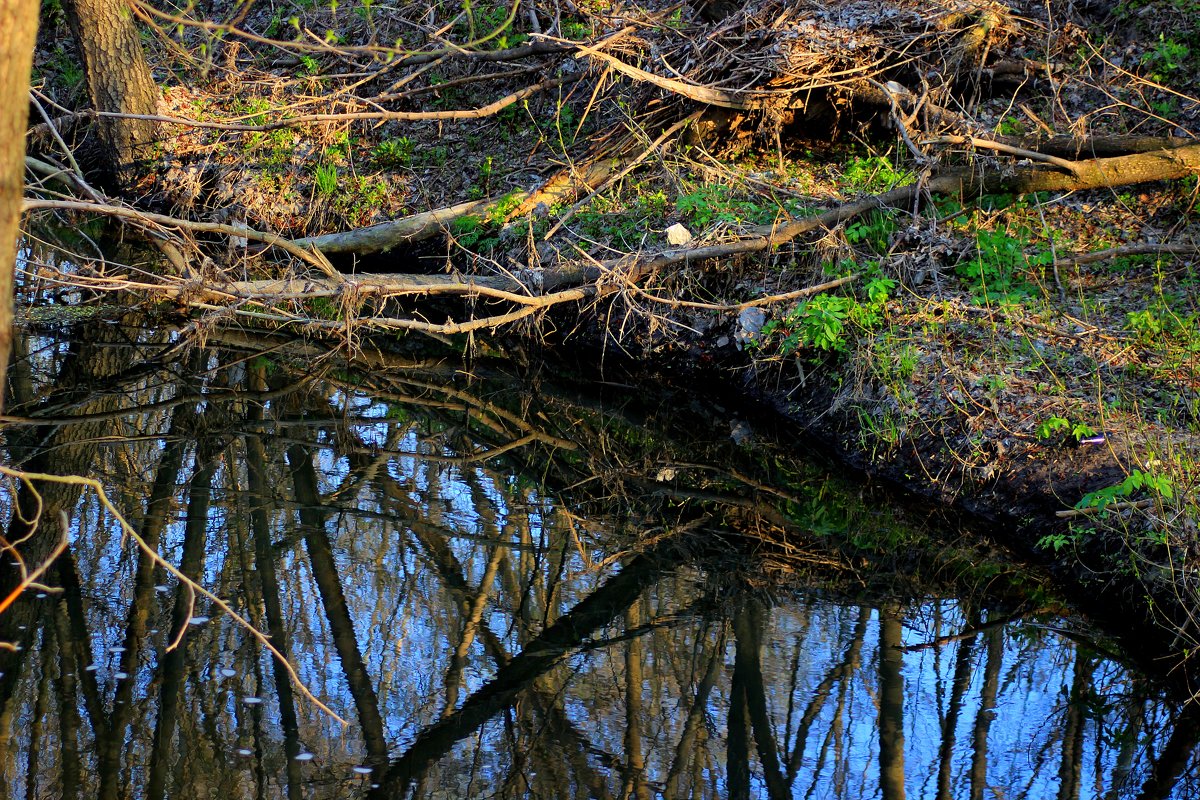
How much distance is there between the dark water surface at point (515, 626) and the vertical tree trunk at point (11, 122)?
6.92ft

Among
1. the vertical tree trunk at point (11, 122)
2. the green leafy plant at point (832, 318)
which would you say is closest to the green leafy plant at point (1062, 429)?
the green leafy plant at point (832, 318)

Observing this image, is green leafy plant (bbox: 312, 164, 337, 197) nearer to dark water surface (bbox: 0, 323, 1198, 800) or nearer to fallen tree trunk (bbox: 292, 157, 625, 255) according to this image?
fallen tree trunk (bbox: 292, 157, 625, 255)

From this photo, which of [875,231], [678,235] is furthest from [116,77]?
[875,231]

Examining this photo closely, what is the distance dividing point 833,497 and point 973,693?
7.34 ft

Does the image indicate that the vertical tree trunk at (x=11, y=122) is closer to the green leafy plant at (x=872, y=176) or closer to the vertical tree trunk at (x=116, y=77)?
the green leafy plant at (x=872, y=176)

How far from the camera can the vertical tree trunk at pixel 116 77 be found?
1227 centimetres

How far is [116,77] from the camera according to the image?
12.4 metres

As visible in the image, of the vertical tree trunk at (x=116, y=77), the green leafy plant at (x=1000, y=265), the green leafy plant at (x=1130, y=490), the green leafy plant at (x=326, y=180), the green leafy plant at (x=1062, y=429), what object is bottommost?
the green leafy plant at (x=1130, y=490)

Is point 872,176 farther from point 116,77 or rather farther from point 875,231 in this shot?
point 116,77

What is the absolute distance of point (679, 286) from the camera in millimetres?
8664

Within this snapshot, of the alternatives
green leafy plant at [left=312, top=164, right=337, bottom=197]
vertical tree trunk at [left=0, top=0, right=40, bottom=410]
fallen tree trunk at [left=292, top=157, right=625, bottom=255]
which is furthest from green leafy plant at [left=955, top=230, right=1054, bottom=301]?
vertical tree trunk at [left=0, top=0, right=40, bottom=410]

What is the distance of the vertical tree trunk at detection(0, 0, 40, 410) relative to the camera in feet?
5.94

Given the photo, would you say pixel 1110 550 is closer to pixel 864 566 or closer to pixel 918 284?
pixel 864 566

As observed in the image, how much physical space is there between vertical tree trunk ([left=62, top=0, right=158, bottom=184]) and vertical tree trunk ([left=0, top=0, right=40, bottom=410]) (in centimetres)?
1172
